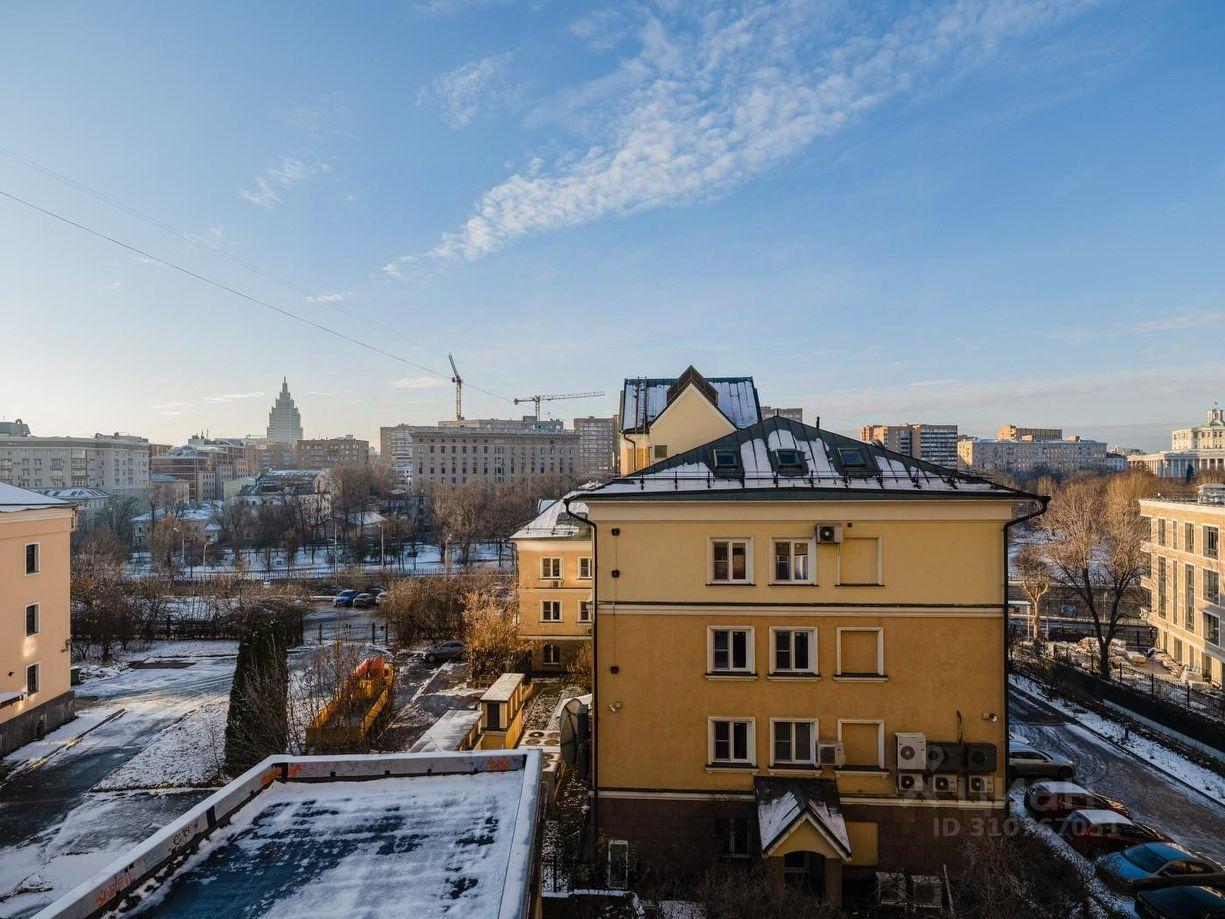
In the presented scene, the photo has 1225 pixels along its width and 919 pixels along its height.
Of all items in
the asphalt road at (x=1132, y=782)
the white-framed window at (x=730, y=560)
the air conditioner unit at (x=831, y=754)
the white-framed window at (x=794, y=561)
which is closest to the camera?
the air conditioner unit at (x=831, y=754)

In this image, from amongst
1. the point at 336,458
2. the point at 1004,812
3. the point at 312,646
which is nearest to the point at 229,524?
the point at 312,646

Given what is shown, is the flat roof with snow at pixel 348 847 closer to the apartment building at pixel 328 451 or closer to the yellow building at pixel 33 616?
the yellow building at pixel 33 616

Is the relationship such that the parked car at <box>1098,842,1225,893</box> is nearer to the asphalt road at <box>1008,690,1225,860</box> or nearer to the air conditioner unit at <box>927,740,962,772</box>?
the asphalt road at <box>1008,690,1225,860</box>

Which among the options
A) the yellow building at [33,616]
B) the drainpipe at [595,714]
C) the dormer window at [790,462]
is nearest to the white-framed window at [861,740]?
the drainpipe at [595,714]

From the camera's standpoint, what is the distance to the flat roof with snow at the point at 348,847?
5.82 metres

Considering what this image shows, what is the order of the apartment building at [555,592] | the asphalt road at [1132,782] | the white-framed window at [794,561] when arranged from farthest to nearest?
the apartment building at [555,592] < the asphalt road at [1132,782] < the white-framed window at [794,561]

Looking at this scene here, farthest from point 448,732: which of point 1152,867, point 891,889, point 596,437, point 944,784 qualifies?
point 596,437

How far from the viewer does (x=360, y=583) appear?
47312mm

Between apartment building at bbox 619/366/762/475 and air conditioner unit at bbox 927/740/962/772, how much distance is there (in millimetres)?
9088

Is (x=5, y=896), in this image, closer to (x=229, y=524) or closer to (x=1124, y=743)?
(x=1124, y=743)

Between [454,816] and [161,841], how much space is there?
2955mm

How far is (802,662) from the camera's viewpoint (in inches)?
476

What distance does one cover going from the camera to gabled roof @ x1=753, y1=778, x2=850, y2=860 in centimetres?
1064

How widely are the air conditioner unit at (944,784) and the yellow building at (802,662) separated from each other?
0.06 feet
